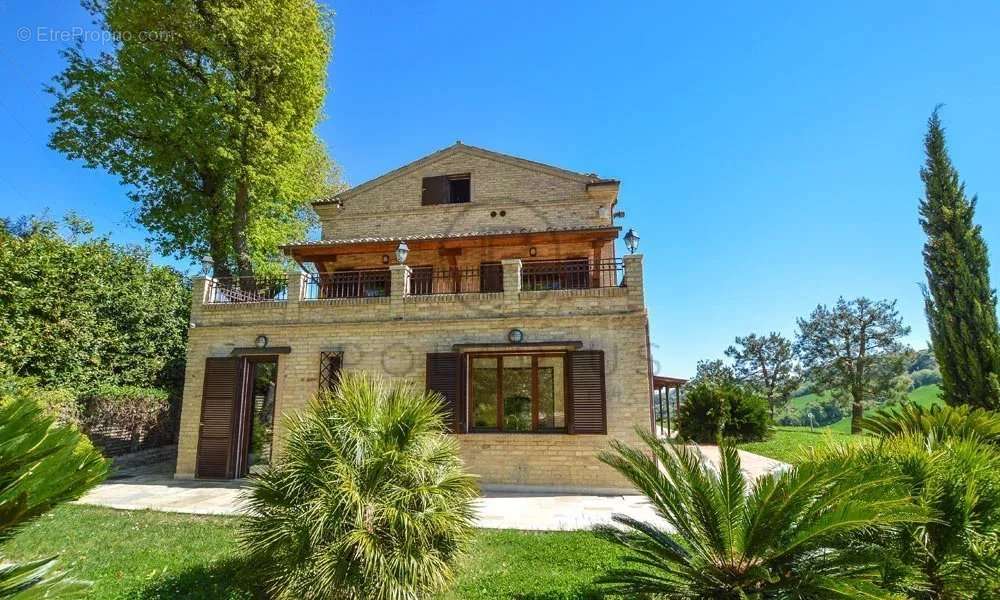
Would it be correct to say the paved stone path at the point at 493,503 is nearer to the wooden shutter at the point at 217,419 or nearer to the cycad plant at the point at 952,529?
the wooden shutter at the point at 217,419

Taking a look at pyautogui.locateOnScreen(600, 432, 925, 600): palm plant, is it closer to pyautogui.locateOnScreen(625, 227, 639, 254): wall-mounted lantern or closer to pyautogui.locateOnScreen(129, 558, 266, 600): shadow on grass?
pyautogui.locateOnScreen(129, 558, 266, 600): shadow on grass

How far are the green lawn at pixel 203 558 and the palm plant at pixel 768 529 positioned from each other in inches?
59.1

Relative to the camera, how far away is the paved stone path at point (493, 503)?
26.3 ft

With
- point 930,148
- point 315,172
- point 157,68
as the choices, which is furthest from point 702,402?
point 157,68

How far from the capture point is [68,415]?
11.6m

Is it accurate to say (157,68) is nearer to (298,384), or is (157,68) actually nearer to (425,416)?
(298,384)

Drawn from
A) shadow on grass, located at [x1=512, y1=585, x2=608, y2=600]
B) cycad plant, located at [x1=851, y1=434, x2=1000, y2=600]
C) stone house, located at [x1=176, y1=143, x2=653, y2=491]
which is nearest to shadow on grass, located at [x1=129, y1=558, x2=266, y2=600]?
shadow on grass, located at [x1=512, y1=585, x2=608, y2=600]

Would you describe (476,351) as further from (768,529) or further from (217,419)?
(768,529)

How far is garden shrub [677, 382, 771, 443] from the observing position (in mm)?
17391

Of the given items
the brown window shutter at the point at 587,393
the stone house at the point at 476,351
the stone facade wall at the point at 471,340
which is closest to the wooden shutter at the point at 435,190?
the stone house at the point at 476,351

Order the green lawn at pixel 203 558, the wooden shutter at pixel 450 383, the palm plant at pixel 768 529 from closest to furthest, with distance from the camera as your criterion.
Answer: the palm plant at pixel 768 529
the green lawn at pixel 203 558
the wooden shutter at pixel 450 383

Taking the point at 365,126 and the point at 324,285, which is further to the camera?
the point at 365,126

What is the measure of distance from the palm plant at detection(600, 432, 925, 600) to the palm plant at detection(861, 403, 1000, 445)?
254cm

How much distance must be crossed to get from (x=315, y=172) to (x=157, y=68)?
23.5 ft
